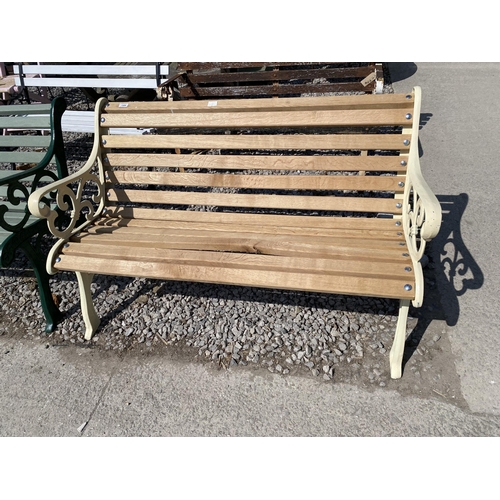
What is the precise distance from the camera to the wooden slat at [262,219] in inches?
104

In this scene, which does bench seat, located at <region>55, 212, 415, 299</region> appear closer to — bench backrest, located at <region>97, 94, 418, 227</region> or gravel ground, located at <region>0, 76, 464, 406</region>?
bench backrest, located at <region>97, 94, 418, 227</region>

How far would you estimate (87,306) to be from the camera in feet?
9.25

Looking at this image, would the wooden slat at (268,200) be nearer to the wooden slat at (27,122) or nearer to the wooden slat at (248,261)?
the wooden slat at (248,261)

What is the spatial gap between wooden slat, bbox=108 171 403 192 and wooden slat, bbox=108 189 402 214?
8 cm

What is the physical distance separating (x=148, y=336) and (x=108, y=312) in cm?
46

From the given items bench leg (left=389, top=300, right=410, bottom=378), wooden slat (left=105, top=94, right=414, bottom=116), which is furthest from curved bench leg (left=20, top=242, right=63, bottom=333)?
bench leg (left=389, top=300, right=410, bottom=378)

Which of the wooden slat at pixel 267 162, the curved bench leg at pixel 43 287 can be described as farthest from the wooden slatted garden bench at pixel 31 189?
the wooden slat at pixel 267 162

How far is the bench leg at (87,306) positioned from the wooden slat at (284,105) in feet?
4.08

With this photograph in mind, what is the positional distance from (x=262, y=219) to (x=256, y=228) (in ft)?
0.38

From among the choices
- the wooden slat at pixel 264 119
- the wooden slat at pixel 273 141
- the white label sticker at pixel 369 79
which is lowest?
the wooden slat at pixel 273 141

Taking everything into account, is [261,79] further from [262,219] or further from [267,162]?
[262,219]

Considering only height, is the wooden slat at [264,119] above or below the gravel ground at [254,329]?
above
